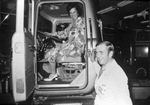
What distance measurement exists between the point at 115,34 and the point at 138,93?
8.86 meters

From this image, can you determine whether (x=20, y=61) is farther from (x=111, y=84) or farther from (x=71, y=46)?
(x=71, y=46)

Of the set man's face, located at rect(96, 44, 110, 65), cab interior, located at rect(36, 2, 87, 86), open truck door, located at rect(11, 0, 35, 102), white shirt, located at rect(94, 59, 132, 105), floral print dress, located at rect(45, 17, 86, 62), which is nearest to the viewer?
white shirt, located at rect(94, 59, 132, 105)

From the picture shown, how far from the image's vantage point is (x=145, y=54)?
9.38 m

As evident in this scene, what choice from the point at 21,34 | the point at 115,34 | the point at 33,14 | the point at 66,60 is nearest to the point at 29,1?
the point at 33,14

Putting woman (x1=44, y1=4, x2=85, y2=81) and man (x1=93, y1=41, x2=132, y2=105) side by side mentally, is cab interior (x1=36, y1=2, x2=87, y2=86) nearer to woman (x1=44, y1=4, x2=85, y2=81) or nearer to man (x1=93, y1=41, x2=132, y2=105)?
woman (x1=44, y1=4, x2=85, y2=81)

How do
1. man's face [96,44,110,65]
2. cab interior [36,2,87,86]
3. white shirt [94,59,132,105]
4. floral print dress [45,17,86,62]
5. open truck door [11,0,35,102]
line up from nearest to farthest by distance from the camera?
1. white shirt [94,59,132,105]
2. open truck door [11,0,35,102]
3. man's face [96,44,110,65]
4. cab interior [36,2,87,86]
5. floral print dress [45,17,86,62]

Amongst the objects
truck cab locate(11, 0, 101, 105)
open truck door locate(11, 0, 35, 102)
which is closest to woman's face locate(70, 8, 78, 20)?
truck cab locate(11, 0, 101, 105)

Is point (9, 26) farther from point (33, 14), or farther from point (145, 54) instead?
point (33, 14)

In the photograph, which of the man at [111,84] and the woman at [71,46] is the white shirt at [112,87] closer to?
the man at [111,84]

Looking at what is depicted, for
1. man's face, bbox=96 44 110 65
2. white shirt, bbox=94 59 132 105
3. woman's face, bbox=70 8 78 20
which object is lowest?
white shirt, bbox=94 59 132 105

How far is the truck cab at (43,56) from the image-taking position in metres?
2.37

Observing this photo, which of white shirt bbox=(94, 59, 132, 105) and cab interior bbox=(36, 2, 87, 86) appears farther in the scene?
cab interior bbox=(36, 2, 87, 86)

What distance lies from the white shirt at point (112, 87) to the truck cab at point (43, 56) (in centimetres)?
52

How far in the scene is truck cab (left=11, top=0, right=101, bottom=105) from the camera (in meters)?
2.37
